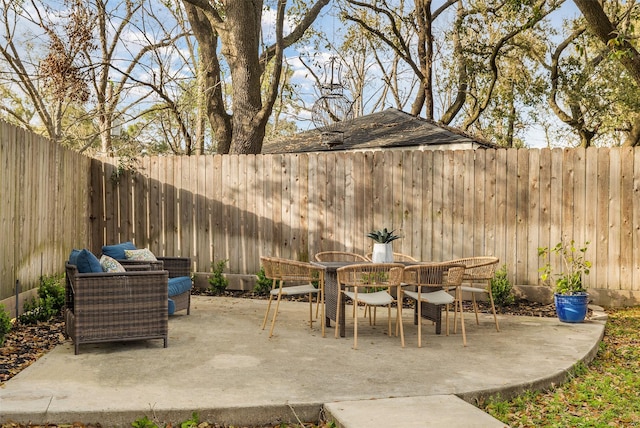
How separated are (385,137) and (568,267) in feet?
16.4

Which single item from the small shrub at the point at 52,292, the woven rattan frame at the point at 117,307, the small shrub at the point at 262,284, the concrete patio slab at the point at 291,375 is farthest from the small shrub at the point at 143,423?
the small shrub at the point at 262,284

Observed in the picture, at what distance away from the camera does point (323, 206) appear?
7965mm

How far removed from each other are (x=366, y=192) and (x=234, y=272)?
2271 millimetres

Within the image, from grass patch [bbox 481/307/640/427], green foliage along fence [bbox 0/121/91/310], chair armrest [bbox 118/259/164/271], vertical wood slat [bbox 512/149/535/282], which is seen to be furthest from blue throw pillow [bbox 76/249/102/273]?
vertical wood slat [bbox 512/149/535/282]

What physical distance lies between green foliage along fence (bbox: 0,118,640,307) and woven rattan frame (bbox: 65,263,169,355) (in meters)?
1.46

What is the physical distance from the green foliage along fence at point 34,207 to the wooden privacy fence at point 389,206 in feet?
3.54

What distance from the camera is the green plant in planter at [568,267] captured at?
611cm

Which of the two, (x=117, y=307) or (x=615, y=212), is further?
(x=615, y=212)

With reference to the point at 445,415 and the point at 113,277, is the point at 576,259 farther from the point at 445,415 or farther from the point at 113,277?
the point at 113,277

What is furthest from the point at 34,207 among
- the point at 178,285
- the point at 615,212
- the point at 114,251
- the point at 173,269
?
the point at 615,212

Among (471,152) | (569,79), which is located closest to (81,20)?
(471,152)

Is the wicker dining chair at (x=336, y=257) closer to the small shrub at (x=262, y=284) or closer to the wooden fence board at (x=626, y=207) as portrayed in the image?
the small shrub at (x=262, y=284)

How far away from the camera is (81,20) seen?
823 centimetres

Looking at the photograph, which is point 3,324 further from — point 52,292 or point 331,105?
point 331,105
